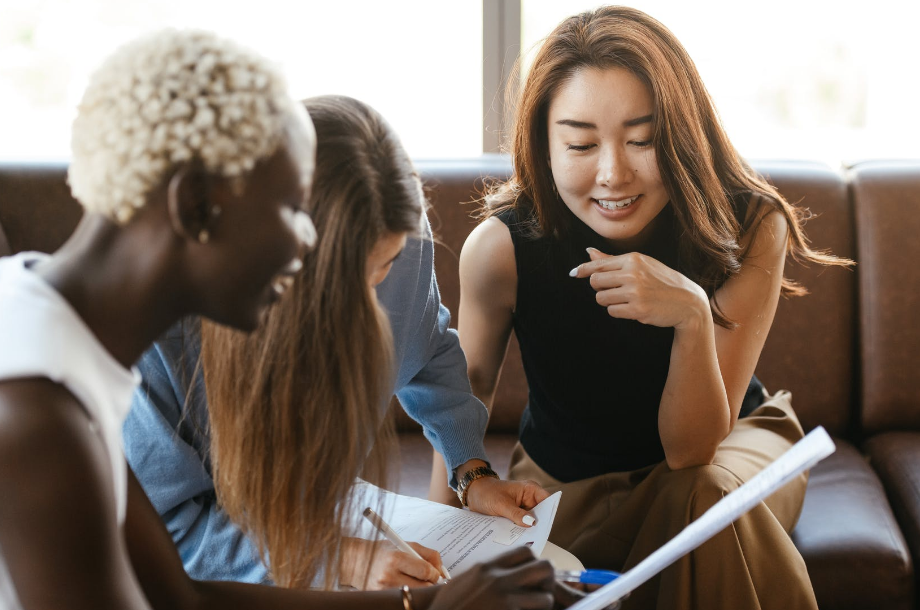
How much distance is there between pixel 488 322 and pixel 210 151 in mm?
1143

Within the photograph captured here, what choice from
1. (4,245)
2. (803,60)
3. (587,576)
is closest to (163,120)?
(587,576)

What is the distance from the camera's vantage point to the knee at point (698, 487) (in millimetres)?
1351

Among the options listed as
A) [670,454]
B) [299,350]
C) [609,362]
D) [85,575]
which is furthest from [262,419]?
[609,362]

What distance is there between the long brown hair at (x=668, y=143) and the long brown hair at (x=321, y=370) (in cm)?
62

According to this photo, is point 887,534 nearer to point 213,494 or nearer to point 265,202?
point 213,494

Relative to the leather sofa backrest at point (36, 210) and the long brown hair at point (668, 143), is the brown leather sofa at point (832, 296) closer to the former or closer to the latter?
the leather sofa backrest at point (36, 210)

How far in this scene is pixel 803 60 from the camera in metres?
2.71

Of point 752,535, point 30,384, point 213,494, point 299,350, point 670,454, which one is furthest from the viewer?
point 670,454

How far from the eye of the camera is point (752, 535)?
4.50ft

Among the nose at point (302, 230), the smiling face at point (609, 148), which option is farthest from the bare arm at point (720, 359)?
the nose at point (302, 230)

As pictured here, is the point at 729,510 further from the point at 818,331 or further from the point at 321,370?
the point at 818,331

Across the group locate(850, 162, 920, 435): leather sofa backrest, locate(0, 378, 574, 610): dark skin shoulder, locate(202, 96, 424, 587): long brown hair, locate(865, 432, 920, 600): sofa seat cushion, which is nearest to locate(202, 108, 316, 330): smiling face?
locate(0, 378, 574, 610): dark skin shoulder

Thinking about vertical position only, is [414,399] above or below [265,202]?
below

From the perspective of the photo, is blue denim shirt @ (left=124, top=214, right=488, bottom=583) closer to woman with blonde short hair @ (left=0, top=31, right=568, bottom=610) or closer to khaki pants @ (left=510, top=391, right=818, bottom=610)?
woman with blonde short hair @ (left=0, top=31, right=568, bottom=610)
